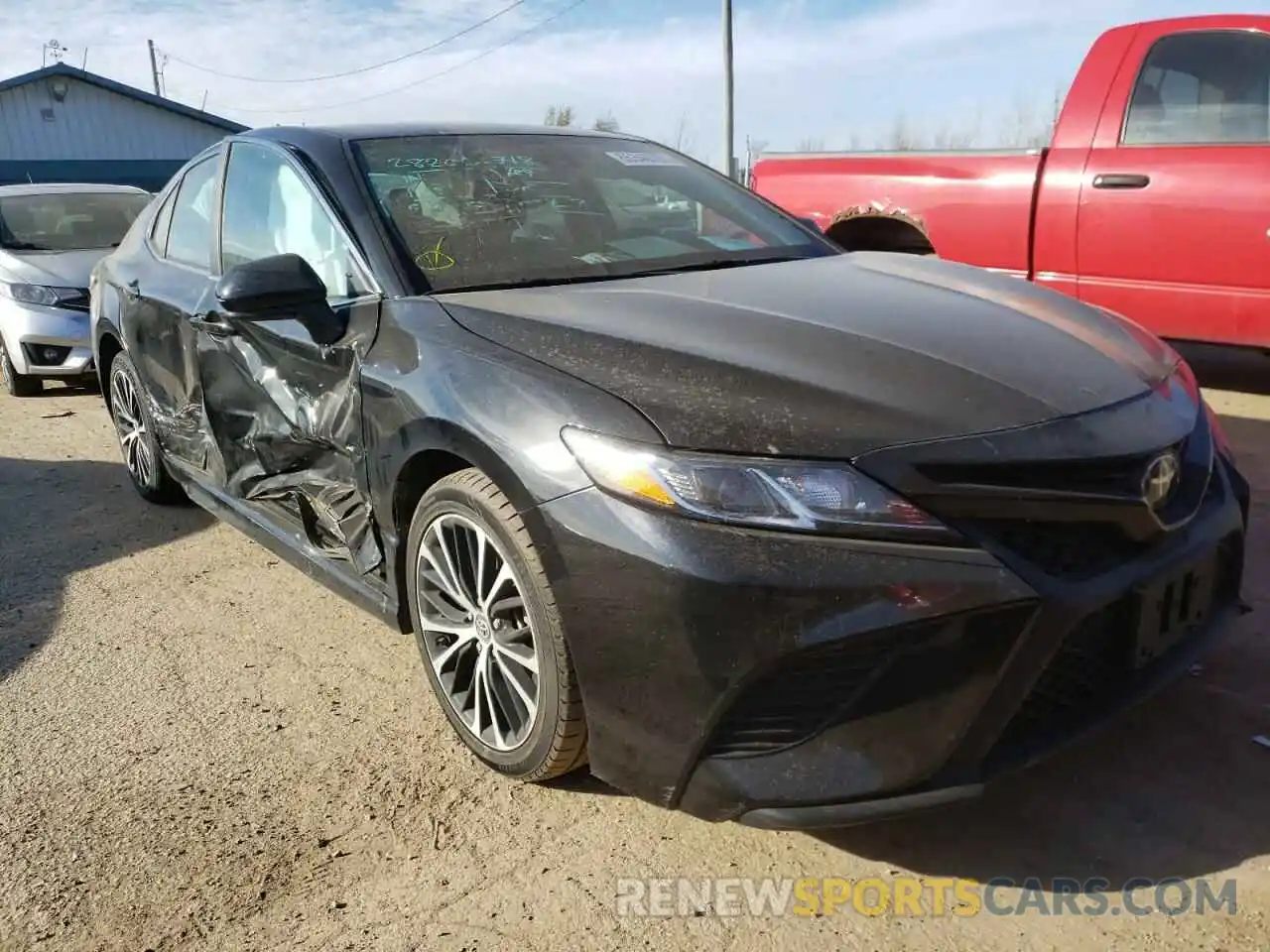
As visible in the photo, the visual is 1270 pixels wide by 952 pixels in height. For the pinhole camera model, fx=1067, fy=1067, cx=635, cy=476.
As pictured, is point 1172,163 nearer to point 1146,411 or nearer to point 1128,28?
point 1128,28

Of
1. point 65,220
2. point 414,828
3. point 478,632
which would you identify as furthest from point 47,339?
point 414,828

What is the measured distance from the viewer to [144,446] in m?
4.79

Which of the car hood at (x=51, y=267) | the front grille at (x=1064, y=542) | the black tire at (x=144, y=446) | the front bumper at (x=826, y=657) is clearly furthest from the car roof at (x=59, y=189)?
the front grille at (x=1064, y=542)

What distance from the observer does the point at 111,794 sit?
2.63 metres

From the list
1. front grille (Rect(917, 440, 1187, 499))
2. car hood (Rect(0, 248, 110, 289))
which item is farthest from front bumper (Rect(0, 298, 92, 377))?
front grille (Rect(917, 440, 1187, 499))

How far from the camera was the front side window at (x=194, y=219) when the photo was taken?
12.6ft

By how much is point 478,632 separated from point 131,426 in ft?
10.3

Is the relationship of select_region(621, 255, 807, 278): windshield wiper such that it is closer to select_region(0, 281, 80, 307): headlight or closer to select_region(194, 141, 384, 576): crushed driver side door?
select_region(194, 141, 384, 576): crushed driver side door

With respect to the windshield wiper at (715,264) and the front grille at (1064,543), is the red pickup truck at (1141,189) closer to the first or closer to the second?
the windshield wiper at (715,264)

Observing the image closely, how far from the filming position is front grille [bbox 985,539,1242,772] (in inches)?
78.2

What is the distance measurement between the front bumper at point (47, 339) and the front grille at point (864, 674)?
718 cm

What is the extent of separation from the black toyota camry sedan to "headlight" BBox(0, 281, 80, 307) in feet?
18.0

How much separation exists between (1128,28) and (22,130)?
27.0 metres

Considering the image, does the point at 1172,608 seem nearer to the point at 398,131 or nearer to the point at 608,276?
the point at 608,276
